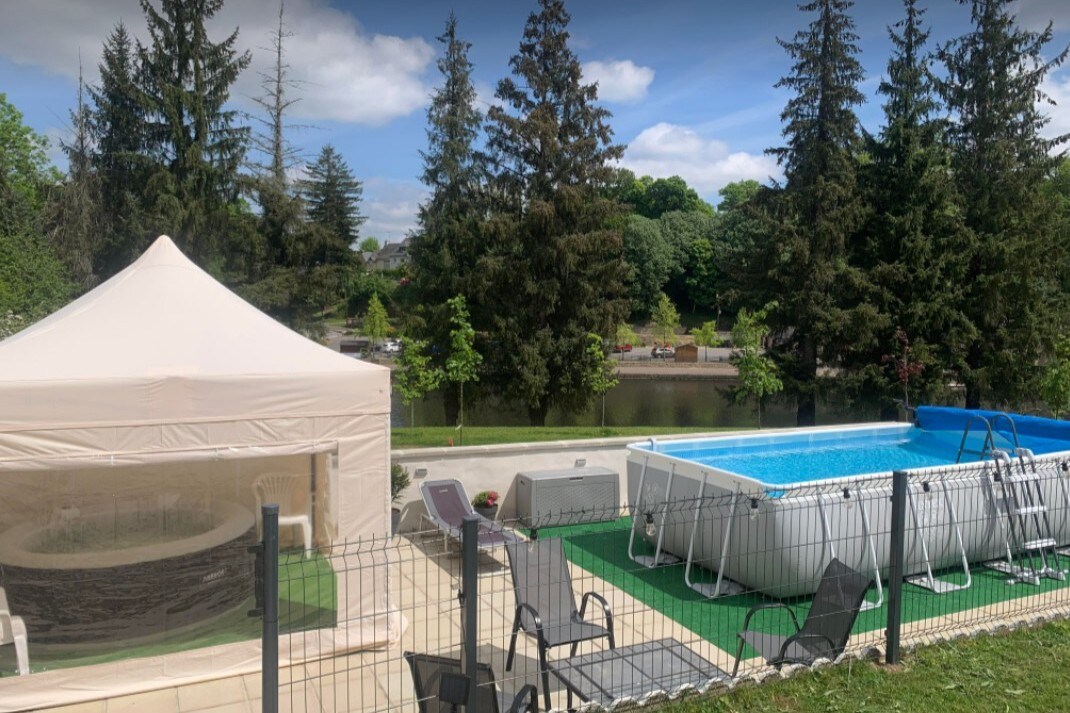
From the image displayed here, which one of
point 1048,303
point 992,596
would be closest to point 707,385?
point 1048,303

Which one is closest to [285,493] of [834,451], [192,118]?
[834,451]

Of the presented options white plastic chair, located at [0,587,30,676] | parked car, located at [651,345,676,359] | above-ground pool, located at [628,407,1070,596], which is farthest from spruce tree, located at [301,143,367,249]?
white plastic chair, located at [0,587,30,676]

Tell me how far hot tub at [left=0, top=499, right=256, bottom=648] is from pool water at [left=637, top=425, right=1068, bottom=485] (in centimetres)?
573

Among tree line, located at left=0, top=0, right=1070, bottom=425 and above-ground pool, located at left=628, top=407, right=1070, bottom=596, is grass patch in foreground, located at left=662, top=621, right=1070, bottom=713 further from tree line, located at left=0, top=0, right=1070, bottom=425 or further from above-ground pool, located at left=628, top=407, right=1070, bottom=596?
tree line, located at left=0, top=0, right=1070, bottom=425

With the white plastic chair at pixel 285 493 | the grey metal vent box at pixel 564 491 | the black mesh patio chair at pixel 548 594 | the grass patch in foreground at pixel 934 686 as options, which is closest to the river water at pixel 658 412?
the grey metal vent box at pixel 564 491

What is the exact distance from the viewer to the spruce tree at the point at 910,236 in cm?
2159

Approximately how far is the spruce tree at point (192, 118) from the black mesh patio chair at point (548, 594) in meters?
20.4

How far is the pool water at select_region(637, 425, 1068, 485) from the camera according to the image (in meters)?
10.6

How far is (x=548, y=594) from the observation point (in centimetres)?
610

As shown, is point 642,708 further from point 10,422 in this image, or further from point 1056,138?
point 1056,138

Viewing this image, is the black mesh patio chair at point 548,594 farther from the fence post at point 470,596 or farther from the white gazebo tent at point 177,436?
the fence post at point 470,596

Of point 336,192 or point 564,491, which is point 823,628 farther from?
point 336,192

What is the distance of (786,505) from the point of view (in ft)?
24.2

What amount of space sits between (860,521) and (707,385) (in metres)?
37.1
